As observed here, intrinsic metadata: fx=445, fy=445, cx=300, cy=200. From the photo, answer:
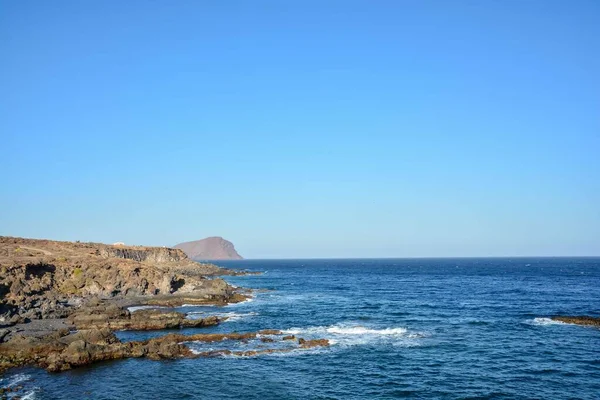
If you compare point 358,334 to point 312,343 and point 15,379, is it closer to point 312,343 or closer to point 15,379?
point 312,343

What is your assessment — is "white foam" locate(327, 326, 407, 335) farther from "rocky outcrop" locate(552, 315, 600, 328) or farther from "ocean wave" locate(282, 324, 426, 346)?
"rocky outcrop" locate(552, 315, 600, 328)

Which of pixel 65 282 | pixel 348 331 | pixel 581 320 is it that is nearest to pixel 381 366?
pixel 348 331

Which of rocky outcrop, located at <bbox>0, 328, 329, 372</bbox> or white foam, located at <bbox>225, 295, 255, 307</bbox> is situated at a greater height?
rocky outcrop, located at <bbox>0, 328, 329, 372</bbox>

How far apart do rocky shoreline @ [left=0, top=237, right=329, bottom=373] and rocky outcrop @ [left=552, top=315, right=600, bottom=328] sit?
38270mm

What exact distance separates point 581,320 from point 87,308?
245ft

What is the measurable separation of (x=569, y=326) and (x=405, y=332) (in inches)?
934

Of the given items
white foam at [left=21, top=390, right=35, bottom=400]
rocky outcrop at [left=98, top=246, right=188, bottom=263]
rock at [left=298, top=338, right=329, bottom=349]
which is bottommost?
white foam at [left=21, top=390, right=35, bottom=400]

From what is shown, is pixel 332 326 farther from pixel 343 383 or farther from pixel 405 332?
pixel 343 383

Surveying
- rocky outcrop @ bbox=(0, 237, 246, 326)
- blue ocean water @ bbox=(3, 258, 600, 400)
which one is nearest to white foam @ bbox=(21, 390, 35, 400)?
blue ocean water @ bbox=(3, 258, 600, 400)

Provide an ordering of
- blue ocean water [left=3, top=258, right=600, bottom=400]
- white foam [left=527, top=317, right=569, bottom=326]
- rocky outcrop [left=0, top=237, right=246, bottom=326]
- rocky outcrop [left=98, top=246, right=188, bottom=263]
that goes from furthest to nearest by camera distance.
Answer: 1. rocky outcrop [left=98, top=246, right=188, bottom=263]
2. rocky outcrop [left=0, top=237, right=246, bottom=326]
3. white foam [left=527, top=317, right=569, bottom=326]
4. blue ocean water [left=3, top=258, right=600, bottom=400]

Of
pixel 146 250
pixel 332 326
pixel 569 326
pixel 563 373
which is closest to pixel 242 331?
pixel 332 326

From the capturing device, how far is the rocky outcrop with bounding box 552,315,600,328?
63500mm

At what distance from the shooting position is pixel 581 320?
213ft

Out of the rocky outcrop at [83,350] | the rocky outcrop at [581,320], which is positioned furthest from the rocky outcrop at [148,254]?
the rocky outcrop at [581,320]
